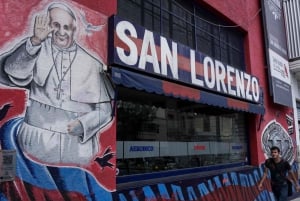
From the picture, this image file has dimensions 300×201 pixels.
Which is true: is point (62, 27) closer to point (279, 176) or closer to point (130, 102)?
point (130, 102)

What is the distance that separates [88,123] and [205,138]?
427 centimetres

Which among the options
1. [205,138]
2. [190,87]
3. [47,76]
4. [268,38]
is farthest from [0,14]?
[268,38]

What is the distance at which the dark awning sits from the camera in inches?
222

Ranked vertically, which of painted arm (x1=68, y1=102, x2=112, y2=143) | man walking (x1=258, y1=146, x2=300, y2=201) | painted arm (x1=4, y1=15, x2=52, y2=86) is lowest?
man walking (x1=258, y1=146, x2=300, y2=201)

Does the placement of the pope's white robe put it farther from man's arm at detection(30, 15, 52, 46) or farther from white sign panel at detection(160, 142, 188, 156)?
white sign panel at detection(160, 142, 188, 156)

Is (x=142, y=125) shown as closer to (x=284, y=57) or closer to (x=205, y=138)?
(x=205, y=138)

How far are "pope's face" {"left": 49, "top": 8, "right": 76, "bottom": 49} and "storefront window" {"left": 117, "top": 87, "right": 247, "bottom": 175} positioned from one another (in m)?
1.43

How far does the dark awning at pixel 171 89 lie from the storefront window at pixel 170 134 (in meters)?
0.49

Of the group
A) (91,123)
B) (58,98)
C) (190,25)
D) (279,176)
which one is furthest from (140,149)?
(190,25)

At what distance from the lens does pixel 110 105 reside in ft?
18.7

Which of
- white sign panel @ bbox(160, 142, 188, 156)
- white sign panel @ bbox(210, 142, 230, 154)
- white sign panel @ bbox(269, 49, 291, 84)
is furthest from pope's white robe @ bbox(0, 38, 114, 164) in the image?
white sign panel @ bbox(269, 49, 291, 84)

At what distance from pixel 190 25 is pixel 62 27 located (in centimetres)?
435

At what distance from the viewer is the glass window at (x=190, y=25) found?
280 inches

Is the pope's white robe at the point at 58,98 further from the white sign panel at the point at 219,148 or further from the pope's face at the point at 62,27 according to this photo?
the white sign panel at the point at 219,148
